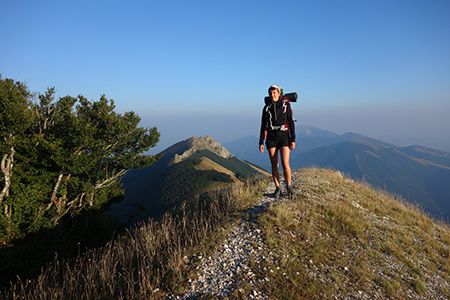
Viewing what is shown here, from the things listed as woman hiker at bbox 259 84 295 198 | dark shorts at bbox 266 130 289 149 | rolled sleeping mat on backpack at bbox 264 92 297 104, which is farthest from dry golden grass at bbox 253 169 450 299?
rolled sleeping mat on backpack at bbox 264 92 297 104

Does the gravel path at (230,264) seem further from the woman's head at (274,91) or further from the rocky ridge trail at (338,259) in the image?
the woman's head at (274,91)

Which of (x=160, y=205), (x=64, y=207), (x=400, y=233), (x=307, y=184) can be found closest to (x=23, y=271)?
(x=64, y=207)

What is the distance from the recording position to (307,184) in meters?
9.93

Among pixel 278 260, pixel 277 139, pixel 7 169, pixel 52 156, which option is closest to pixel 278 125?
pixel 277 139

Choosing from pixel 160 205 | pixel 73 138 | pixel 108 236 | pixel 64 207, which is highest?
pixel 73 138

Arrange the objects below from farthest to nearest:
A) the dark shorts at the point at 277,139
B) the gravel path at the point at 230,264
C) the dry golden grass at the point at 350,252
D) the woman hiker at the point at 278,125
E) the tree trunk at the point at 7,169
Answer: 1. the tree trunk at the point at 7,169
2. the dark shorts at the point at 277,139
3. the woman hiker at the point at 278,125
4. the dry golden grass at the point at 350,252
5. the gravel path at the point at 230,264

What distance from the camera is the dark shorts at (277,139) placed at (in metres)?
6.52

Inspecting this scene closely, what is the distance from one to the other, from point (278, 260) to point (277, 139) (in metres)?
3.52

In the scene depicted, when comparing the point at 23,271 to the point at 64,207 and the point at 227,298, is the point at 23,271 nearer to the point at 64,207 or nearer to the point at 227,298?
the point at 64,207

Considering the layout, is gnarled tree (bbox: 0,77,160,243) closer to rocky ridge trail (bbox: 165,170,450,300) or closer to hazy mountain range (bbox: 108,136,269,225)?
rocky ridge trail (bbox: 165,170,450,300)

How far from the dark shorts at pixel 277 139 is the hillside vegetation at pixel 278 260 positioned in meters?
2.00

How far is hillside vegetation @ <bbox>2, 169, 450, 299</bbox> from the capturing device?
363cm

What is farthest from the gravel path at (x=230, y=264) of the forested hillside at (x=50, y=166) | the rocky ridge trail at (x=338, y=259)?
the forested hillside at (x=50, y=166)

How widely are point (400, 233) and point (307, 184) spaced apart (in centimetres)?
379
